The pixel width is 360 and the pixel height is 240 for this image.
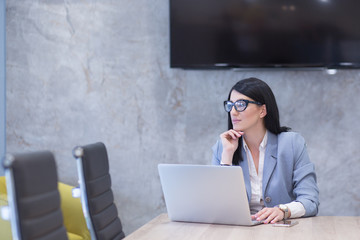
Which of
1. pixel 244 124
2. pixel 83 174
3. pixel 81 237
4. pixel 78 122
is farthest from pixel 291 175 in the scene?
pixel 78 122

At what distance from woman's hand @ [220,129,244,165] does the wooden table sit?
604 millimetres

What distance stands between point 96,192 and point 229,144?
861 millimetres

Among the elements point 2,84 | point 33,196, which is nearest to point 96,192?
point 33,196

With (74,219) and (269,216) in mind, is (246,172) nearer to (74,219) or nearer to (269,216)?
(269,216)

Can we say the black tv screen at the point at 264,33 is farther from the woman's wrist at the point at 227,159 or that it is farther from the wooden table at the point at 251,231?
the wooden table at the point at 251,231

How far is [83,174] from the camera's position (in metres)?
2.35

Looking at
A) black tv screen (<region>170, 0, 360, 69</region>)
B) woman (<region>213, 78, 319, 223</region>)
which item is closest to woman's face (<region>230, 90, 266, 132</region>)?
woman (<region>213, 78, 319, 223</region>)

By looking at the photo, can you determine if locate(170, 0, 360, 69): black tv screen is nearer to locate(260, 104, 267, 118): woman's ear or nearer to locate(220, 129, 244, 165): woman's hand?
locate(260, 104, 267, 118): woman's ear

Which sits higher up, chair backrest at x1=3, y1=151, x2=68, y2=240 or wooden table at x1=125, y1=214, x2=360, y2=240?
chair backrest at x1=3, y1=151, x2=68, y2=240

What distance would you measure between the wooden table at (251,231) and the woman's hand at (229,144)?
0.60 m

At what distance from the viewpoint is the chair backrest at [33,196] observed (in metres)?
1.72

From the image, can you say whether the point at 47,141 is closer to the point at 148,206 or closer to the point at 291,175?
the point at 148,206

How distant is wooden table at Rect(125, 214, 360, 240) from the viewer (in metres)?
2.16

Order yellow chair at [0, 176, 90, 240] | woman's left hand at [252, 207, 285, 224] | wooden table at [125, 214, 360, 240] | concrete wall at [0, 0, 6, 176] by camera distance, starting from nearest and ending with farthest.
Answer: wooden table at [125, 214, 360, 240] < woman's left hand at [252, 207, 285, 224] < yellow chair at [0, 176, 90, 240] < concrete wall at [0, 0, 6, 176]
